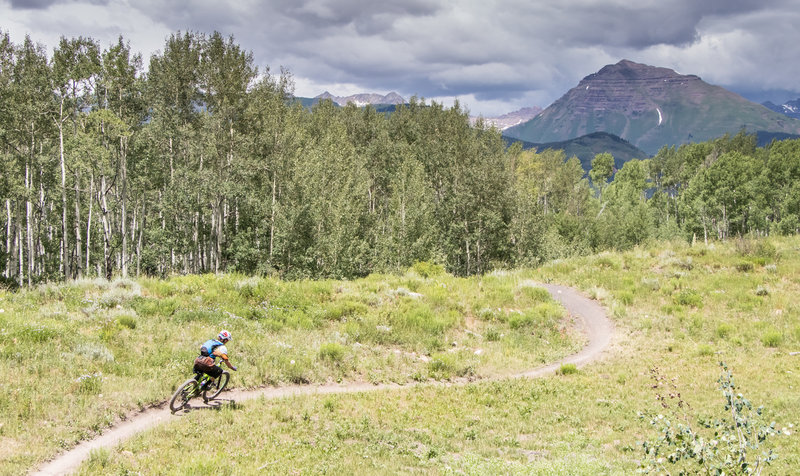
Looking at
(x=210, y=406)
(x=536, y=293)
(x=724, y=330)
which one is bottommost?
(x=210, y=406)

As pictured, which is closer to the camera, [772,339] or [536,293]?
[772,339]

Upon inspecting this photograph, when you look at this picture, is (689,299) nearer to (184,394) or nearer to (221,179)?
(184,394)

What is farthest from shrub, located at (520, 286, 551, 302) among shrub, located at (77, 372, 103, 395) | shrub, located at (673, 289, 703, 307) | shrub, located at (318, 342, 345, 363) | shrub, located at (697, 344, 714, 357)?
shrub, located at (77, 372, 103, 395)

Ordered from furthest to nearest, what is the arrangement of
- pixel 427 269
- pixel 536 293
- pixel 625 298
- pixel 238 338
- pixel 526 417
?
pixel 427 269
pixel 536 293
pixel 625 298
pixel 238 338
pixel 526 417

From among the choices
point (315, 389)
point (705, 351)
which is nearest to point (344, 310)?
point (315, 389)

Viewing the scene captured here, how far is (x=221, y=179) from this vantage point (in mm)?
42406

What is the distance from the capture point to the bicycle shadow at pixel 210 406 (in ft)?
40.2

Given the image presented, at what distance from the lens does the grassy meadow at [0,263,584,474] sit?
1139cm

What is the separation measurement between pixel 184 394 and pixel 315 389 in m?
3.96

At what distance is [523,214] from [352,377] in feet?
146

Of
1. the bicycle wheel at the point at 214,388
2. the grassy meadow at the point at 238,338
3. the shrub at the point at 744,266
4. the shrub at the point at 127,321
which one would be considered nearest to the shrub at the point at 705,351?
the grassy meadow at the point at 238,338

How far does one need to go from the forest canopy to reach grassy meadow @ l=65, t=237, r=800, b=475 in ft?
81.0

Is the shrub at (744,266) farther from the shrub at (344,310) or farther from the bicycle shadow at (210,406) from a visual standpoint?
the bicycle shadow at (210,406)

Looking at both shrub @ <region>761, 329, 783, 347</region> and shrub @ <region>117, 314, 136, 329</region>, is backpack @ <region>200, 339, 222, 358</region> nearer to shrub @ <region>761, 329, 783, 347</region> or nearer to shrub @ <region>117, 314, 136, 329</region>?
shrub @ <region>117, 314, 136, 329</region>
